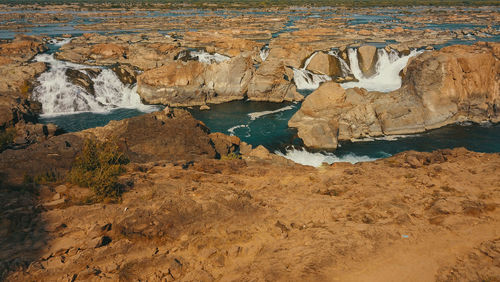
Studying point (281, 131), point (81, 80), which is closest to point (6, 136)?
point (81, 80)

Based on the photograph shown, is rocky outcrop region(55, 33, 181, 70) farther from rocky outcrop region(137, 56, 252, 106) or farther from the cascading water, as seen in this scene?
the cascading water

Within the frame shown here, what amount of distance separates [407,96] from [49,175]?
21.1m

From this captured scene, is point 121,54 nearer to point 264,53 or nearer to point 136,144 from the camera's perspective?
point 264,53

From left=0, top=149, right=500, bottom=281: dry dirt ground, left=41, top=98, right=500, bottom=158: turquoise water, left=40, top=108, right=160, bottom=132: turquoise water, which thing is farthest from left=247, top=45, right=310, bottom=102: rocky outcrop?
left=0, top=149, right=500, bottom=281: dry dirt ground

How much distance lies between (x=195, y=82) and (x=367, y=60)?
19755 millimetres

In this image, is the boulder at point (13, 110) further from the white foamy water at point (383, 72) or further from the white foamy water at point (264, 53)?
the white foamy water at point (383, 72)

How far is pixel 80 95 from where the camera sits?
95.8ft

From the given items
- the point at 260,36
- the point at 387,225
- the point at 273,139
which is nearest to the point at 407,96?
the point at 273,139

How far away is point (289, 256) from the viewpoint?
7.48 meters

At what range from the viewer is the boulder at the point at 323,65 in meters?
37.2

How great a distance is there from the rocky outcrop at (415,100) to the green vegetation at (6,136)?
16.1 m

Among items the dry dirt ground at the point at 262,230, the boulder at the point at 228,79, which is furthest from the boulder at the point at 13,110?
the dry dirt ground at the point at 262,230

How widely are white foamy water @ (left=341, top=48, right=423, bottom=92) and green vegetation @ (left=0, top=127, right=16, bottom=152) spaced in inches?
1085

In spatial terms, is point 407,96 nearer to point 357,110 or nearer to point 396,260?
point 357,110
